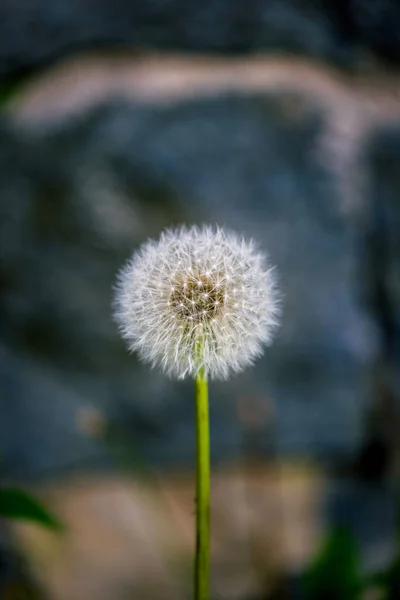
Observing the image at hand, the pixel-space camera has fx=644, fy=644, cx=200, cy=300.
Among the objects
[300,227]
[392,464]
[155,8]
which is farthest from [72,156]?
[392,464]

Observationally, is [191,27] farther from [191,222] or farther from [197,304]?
[197,304]

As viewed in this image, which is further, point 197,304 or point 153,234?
point 153,234

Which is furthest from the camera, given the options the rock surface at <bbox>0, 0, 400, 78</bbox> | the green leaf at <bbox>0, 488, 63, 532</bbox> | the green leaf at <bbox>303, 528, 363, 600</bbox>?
the rock surface at <bbox>0, 0, 400, 78</bbox>

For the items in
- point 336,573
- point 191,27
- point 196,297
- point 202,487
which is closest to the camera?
point 202,487

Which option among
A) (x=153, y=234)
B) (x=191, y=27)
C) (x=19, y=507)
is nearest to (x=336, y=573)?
(x=19, y=507)

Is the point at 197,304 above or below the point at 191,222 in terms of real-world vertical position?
below

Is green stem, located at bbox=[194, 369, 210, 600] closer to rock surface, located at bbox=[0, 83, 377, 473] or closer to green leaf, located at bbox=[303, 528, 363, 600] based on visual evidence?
green leaf, located at bbox=[303, 528, 363, 600]

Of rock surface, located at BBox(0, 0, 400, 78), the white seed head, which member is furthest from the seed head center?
rock surface, located at BBox(0, 0, 400, 78)

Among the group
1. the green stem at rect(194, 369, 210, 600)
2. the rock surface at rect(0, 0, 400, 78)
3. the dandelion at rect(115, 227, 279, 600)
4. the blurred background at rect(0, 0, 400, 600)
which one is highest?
the rock surface at rect(0, 0, 400, 78)

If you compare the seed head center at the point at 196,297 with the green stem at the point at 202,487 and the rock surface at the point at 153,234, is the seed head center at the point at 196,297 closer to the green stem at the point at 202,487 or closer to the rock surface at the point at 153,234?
the green stem at the point at 202,487
